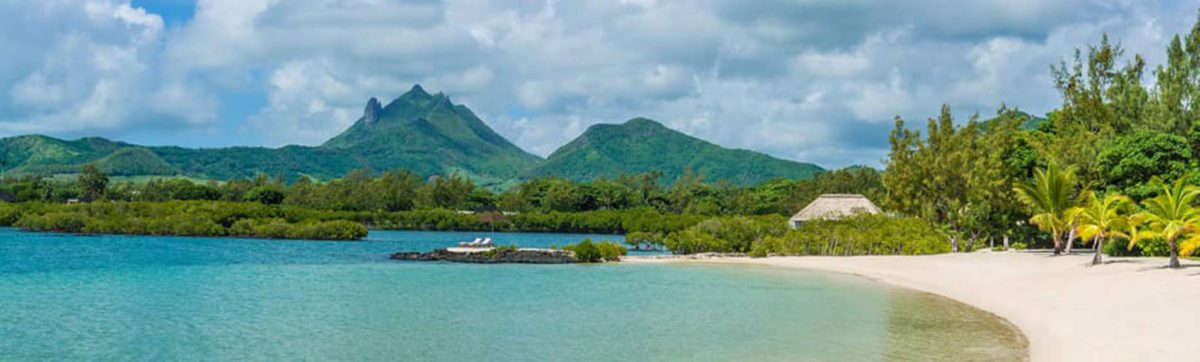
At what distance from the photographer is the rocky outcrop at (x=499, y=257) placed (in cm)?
4281

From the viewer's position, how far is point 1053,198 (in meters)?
32.8

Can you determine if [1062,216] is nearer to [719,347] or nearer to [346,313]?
[719,347]

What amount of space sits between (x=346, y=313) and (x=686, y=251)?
28088mm

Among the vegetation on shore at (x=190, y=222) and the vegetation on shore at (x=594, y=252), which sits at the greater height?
the vegetation on shore at (x=190, y=222)

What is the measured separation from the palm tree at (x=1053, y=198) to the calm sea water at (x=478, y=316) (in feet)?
28.8

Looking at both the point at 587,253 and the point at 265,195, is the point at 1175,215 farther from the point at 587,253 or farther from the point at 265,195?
the point at 265,195

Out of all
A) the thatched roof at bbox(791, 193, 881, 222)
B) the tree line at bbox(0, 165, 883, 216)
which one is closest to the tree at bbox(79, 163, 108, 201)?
the tree line at bbox(0, 165, 883, 216)

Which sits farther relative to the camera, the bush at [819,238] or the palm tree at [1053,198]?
the bush at [819,238]

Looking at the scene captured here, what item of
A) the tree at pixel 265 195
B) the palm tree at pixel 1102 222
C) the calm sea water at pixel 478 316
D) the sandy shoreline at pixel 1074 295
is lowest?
the calm sea water at pixel 478 316

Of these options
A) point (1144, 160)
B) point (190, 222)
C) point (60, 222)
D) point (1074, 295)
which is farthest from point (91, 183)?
point (1074, 295)

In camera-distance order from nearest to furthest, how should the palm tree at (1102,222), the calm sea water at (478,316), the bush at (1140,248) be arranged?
the calm sea water at (478,316) < the palm tree at (1102,222) < the bush at (1140,248)

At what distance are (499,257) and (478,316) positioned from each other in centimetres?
2212

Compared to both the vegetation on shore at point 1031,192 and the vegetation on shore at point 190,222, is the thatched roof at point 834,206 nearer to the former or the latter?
the vegetation on shore at point 1031,192

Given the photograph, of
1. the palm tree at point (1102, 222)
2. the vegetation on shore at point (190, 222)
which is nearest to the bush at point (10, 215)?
the vegetation on shore at point (190, 222)
